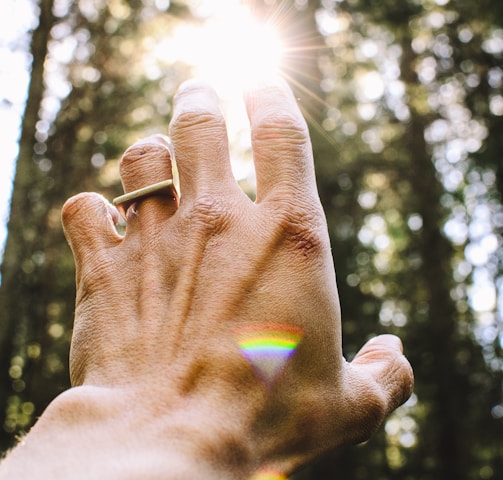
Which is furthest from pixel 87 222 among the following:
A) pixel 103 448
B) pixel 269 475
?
pixel 269 475

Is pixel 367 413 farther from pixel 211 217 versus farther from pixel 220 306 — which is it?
pixel 211 217

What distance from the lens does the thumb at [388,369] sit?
1.74 metres

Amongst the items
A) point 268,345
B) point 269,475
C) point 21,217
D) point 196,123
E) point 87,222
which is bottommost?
point 269,475

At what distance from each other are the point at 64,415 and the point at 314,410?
23.9 inches

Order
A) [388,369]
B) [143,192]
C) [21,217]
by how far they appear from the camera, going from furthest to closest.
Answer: [21,217] < [388,369] < [143,192]

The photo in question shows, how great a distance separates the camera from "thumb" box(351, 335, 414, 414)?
174 centimetres

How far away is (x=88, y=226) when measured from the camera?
1698 mm

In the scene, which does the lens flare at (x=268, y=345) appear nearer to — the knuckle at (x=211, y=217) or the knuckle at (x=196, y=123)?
the knuckle at (x=211, y=217)

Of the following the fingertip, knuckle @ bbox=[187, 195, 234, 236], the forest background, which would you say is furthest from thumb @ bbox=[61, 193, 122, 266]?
the forest background

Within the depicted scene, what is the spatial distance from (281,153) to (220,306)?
47 centimetres

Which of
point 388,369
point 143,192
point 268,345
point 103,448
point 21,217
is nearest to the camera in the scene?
point 103,448

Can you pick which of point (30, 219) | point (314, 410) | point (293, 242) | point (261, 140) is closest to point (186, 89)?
point (261, 140)

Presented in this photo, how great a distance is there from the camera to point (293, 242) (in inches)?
61.8

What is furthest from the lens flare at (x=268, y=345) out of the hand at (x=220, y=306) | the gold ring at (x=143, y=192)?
the gold ring at (x=143, y=192)
